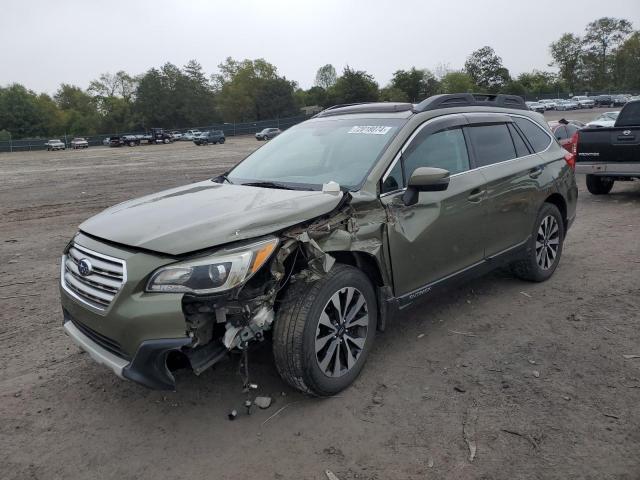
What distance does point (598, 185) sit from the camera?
1078 centimetres

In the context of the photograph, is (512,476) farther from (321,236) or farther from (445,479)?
(321,236)

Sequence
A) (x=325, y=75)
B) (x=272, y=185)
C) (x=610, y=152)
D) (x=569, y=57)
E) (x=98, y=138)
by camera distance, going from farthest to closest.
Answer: (x=325, y=75)
(x=569, y=57)
(x=98, y=138)
(x=610, y=152)
(x=272, y=185)

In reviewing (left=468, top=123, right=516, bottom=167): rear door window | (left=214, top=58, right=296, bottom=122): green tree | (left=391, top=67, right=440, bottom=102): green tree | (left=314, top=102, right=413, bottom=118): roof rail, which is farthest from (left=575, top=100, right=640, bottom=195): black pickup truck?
(left=214, top=58, right=296, bottom=122): green tree

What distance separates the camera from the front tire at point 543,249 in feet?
16.8

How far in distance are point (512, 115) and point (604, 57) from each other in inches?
4737

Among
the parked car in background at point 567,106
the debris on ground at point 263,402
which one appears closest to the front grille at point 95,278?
the debris on ground at point 263,402

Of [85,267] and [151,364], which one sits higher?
[85,267]

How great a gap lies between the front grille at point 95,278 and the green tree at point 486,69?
102 meters

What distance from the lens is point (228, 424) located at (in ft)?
10.2

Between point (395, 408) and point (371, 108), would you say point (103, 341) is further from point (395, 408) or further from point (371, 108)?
point (371, 108)

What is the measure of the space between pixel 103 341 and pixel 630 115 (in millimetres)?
11562

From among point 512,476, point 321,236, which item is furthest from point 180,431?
point 512,476

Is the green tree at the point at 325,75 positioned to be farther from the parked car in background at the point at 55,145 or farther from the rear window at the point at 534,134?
the rear window at the point at 534,134

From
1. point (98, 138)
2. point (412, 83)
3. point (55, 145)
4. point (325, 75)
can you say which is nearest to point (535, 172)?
point (55, 145)
